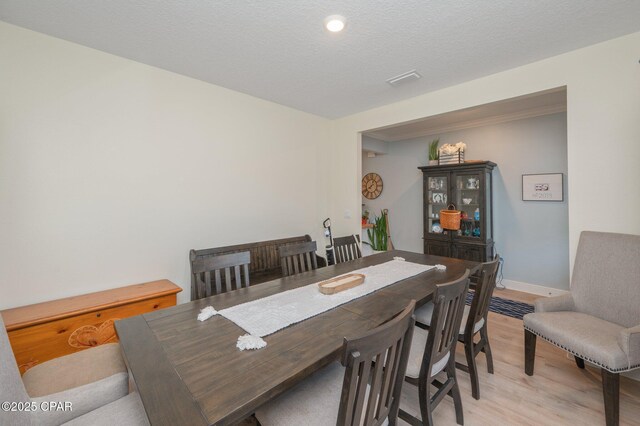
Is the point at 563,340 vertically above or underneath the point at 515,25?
underneath

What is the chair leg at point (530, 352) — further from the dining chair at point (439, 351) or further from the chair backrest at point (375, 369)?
the chair backrest at point (375, 369)

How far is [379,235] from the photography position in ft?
17.8

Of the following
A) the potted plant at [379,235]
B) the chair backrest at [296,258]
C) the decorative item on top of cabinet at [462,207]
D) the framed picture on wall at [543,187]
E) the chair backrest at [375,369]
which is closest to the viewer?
the chair backrest at [375,369]

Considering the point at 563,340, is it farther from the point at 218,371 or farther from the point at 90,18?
the point at 90,18

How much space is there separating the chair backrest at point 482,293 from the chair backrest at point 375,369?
37.2 inches

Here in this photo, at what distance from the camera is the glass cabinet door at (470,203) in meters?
4.12

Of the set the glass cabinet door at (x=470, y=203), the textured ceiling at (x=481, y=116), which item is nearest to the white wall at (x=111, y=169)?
the textured ceiling at (x=481, y=116)

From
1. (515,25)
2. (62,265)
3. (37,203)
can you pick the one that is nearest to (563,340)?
(515,25)

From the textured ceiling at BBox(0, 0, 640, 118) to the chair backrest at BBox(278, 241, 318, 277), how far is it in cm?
167

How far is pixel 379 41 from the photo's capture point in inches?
84.4

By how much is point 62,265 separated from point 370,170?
5227mm

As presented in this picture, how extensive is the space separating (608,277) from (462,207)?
2.38m

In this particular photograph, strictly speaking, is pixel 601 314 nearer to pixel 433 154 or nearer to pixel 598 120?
pixel 598 120

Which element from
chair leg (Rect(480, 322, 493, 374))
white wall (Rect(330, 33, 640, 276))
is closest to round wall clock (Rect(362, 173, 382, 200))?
white wall (Rect(330, 33, 640, 276))
